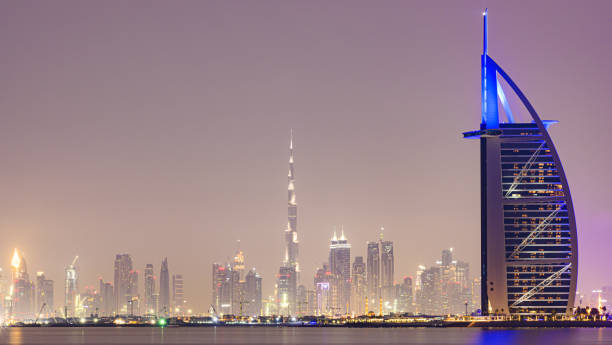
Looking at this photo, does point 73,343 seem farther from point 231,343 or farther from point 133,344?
point 231,343

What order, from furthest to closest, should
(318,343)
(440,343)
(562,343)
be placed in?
1. (318,343)
2. (440,343)
3. (562,343)

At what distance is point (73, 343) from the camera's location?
637ft

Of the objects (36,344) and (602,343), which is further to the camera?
(36,344)

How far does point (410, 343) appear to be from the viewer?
173 m

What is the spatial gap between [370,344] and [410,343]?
7694mm

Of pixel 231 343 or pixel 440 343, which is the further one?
pixel 231 343

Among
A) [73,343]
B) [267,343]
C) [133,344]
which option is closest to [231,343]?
[267,343]

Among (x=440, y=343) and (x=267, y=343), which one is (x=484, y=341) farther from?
(x=267, y=343)

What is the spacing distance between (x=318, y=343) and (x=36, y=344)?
58.3 meters

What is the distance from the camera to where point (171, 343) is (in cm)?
19650

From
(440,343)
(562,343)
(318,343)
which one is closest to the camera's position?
(562,343)

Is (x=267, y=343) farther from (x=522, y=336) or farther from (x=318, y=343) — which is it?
(x=522, y=336)

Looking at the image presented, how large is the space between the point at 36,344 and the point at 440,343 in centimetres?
8277

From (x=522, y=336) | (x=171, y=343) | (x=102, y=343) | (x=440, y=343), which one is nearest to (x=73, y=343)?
(x=102, y=343)
